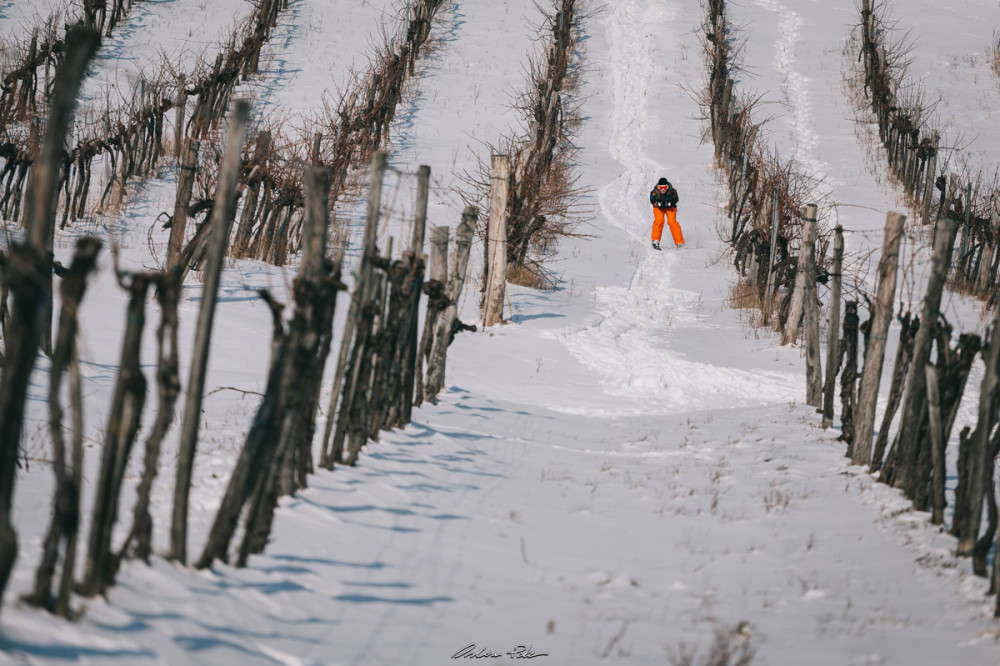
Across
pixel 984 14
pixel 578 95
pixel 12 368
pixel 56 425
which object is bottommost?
pixel 56 425

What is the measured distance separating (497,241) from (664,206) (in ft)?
19.8

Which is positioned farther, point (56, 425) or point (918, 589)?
point (918, 589)

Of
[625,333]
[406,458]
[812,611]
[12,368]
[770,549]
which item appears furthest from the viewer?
[625,333]

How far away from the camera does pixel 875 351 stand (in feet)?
18.9

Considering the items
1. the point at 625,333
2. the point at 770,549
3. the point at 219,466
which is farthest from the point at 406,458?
the point at 625,333

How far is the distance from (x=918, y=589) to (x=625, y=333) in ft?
25.5

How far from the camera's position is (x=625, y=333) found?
11.4 meters

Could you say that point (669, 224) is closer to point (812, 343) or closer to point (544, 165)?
point (544, 165)

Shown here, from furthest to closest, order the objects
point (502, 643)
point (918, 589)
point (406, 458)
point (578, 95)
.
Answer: point (578, 95)
point (406, 458)
point (918, 589)
point (502, 643)

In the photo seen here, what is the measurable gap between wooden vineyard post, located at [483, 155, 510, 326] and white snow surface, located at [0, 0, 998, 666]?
364 mm

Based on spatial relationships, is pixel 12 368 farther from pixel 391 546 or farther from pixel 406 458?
pixel 406 458

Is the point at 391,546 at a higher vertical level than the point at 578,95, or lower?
lower

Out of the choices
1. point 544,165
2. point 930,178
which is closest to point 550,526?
point 544,165
